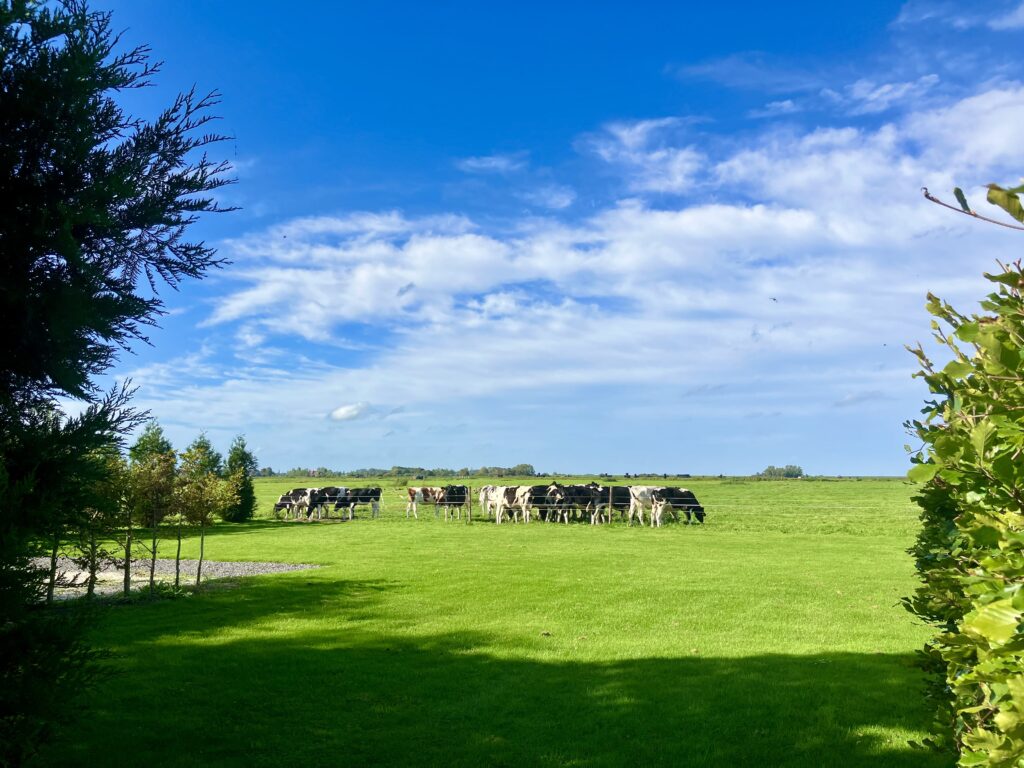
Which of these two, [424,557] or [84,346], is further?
[424,557]

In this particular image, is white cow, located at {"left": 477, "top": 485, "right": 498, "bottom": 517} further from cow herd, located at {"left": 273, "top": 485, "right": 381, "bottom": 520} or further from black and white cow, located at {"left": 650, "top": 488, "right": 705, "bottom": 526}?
black and white cow, located at {"left": 650, "top": 488, "right": 705, "bottom": 526}

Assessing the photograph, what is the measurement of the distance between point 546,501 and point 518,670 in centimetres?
2978

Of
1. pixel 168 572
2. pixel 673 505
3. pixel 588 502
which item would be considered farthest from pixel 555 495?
pixel 168 572

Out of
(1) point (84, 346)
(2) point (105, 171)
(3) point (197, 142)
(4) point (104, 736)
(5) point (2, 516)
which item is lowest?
(4) point (104, 736)

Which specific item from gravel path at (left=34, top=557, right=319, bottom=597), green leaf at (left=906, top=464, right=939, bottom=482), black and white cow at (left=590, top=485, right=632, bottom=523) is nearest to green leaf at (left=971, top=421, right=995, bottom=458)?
green leaf at (left=906, top=464, right=939, bottom=482)

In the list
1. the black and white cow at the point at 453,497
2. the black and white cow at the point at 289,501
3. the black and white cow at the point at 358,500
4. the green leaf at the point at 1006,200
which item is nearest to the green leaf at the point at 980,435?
the green leaf at the point at 1006,200

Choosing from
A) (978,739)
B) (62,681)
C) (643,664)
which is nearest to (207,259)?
(62,681)

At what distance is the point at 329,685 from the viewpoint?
8195 millimetres

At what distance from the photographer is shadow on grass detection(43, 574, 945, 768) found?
614 centimetres

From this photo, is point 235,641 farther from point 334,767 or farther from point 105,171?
point 105,171

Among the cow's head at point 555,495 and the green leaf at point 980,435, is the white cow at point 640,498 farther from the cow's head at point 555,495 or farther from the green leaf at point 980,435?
the green leaf at point 980,435

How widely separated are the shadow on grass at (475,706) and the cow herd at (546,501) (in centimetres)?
2504

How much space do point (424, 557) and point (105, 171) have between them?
17150 mm

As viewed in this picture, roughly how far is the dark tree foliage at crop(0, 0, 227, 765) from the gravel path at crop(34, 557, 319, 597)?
40.8 ft
